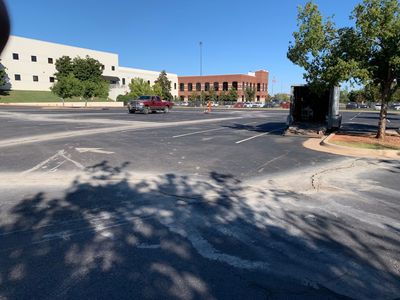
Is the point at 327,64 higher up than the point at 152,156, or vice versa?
the point at 327,64

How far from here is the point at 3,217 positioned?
17.0ft

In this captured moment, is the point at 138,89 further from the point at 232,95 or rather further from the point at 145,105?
the point at 145,105

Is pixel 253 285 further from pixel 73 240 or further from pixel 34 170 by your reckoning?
pixel 34 170

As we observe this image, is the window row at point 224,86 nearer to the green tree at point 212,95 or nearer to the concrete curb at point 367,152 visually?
the green tree at point 212,95

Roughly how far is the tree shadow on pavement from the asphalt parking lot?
0.05 feet

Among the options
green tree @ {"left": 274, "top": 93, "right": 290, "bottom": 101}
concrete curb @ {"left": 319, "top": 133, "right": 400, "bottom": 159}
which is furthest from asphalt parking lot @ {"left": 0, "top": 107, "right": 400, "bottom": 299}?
green tree @ {"left": 274, "top": 93, "right": 290, "bottom": 101}

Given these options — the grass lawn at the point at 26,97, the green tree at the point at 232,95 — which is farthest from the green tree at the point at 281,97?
the grass lawn at the point at 26,97

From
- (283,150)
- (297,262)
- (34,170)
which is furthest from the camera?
(283,150)

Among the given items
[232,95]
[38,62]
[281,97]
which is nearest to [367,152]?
[38,62]

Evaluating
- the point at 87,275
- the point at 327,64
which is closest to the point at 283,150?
the point at 327,64

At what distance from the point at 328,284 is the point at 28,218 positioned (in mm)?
4127

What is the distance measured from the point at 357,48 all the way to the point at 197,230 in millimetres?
11515

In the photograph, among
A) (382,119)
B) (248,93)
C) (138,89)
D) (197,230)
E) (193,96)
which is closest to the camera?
(197,230)

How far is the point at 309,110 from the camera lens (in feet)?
68.6
